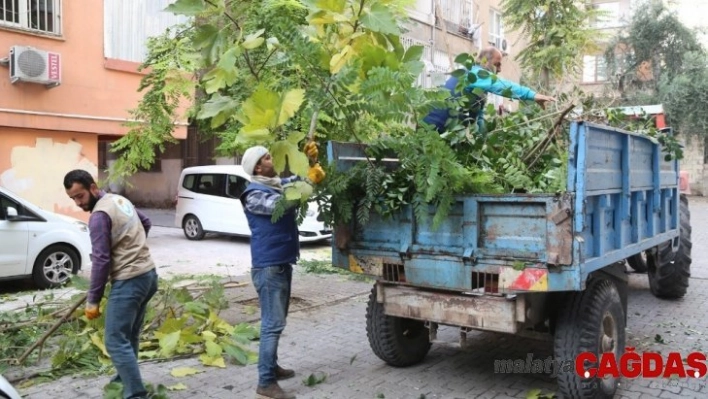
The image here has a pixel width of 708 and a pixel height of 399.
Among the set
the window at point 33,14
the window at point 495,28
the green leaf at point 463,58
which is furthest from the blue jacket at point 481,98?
the window at point 495,28

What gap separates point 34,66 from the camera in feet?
35.6

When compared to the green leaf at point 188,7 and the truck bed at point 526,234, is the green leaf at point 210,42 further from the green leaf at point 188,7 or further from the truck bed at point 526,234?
the truck bed at point 526,234

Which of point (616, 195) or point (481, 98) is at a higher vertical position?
point (481, 98)

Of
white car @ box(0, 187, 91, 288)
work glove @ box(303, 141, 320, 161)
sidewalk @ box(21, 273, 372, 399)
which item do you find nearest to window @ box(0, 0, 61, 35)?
white car @ box(0, 187, 91, 288)

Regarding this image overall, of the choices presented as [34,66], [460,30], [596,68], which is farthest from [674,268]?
[596,68]

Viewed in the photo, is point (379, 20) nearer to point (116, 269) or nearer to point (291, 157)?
point (291, 157)

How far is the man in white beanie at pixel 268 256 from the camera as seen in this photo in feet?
14.6

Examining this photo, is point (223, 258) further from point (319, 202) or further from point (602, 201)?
point (602, 201)

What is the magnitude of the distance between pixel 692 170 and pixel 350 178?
2464 centimetres

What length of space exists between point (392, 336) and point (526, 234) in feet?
5.15

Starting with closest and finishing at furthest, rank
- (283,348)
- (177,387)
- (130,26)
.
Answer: (177,387) → (283,348) → (130,26)

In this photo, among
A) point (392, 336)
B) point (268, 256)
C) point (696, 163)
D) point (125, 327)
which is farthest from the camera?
point (696, 163)

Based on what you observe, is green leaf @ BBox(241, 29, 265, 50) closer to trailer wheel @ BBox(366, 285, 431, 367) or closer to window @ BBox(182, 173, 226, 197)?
trailer wheel @ BBox(366, 285, 431, 367)

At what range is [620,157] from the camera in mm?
4574
